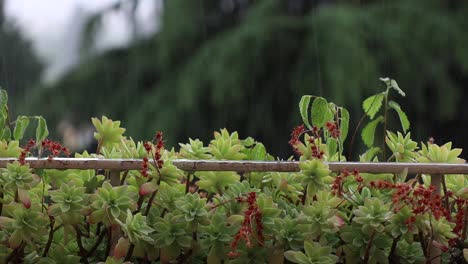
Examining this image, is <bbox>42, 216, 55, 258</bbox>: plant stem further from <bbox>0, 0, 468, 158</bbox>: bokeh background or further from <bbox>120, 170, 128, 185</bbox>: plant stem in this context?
<bbox>0, 0, 468, 158</bbox>: bokeh background

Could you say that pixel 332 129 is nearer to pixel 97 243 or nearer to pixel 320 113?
pixel 320 113

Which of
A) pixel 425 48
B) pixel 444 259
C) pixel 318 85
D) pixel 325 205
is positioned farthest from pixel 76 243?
pixel 425 48

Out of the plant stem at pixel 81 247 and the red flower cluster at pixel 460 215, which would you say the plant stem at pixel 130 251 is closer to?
the plant stem at pixel 81 247

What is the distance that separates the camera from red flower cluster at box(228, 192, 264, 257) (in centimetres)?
101

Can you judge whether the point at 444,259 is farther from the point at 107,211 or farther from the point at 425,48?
the point at 425,48

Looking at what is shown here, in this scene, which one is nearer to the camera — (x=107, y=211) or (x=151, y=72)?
(x=107, y=211)

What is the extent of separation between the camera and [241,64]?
6.41 metres

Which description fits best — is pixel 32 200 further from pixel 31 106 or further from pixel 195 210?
pixel 31 106

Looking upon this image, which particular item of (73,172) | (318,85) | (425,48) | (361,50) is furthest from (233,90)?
(73,172)

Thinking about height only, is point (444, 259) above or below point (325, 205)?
below

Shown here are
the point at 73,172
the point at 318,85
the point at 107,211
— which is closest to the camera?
the point at 107,211

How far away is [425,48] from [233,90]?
1807 mm

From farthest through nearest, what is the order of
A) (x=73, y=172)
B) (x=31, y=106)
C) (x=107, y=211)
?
(x=31, y=106)
(x=73, y=172)
(x=107, y=211)

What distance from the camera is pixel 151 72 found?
7023 mm
